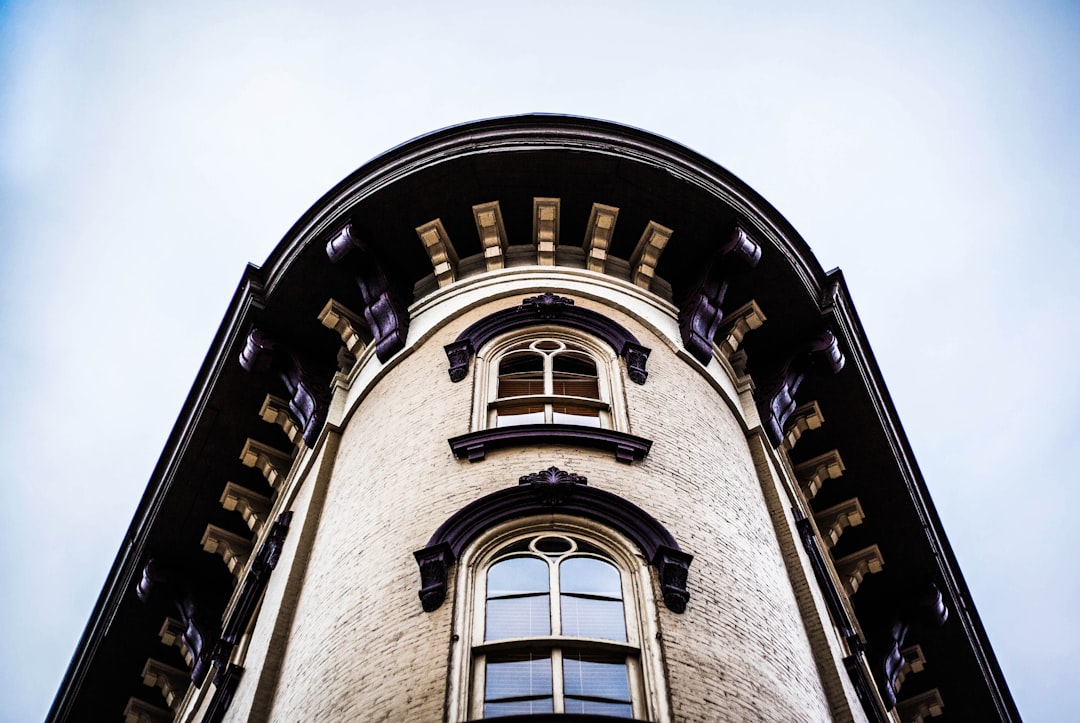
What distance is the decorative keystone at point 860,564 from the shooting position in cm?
2292

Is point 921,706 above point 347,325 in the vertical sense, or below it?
below

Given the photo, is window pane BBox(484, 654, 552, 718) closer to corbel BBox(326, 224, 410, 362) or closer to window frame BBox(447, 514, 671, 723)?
window frame BBox(447, 514, 671, 723)

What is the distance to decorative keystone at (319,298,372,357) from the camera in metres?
21.5

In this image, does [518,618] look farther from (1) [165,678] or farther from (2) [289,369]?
(1) [165,678]

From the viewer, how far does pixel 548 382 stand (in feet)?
57.8

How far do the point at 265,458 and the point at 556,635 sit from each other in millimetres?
11515

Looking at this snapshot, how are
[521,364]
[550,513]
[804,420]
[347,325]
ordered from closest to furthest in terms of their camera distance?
[550,513]
[521,364]
[347,325]
[804,420]

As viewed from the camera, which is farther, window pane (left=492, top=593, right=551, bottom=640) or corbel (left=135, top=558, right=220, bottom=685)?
corbel (left=135, top=558, right=220, bottom=685)

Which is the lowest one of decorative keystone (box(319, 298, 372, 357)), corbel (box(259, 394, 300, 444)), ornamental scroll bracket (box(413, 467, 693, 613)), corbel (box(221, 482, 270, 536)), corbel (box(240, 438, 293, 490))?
ornamental scroll bracket (box(413, 467, 693, 613))

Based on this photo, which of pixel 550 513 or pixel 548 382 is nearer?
pixel 550 513

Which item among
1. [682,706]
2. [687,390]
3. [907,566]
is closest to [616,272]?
[687,390]

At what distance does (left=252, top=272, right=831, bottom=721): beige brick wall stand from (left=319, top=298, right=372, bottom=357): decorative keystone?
1.60 m

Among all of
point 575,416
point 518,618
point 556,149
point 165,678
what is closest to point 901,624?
point 575,416

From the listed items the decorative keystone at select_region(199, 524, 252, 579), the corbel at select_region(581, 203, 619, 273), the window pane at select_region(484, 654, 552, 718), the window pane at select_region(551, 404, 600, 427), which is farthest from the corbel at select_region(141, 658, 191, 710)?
the window pane at select_region(484, 654, 552, 718)
